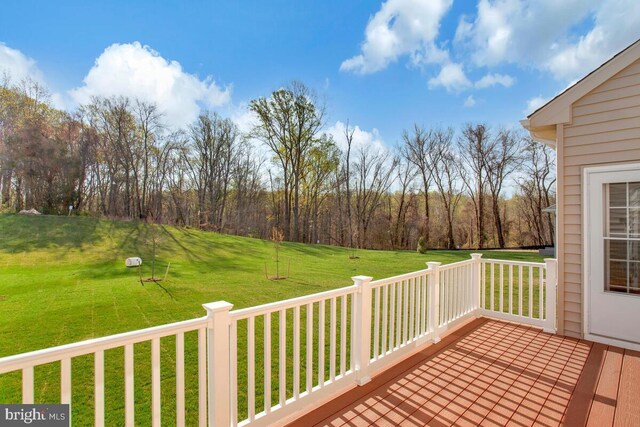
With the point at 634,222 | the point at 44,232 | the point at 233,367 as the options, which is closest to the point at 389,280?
the point at 233,367

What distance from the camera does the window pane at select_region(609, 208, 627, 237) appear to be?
348 cm

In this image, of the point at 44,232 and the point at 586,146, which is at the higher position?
the point at 586,146

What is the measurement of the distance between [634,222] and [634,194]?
31 cm

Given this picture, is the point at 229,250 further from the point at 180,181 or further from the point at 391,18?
the point at 180,181

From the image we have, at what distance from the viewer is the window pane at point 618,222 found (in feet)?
11.4

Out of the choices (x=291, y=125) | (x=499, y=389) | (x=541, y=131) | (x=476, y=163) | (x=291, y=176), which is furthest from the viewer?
(x=291, y=176)

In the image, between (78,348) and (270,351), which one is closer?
(78,348)

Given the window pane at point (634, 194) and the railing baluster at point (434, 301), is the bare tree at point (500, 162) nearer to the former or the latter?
the window pane at point (634, 194)

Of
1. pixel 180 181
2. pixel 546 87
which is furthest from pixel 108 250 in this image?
pixel 546 87

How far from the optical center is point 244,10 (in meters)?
7.63

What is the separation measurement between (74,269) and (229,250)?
538 cm

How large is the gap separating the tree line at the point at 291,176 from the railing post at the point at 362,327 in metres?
18.3

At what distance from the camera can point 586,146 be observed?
3730 mm

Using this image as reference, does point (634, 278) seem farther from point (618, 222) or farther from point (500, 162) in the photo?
point (500, 162)
